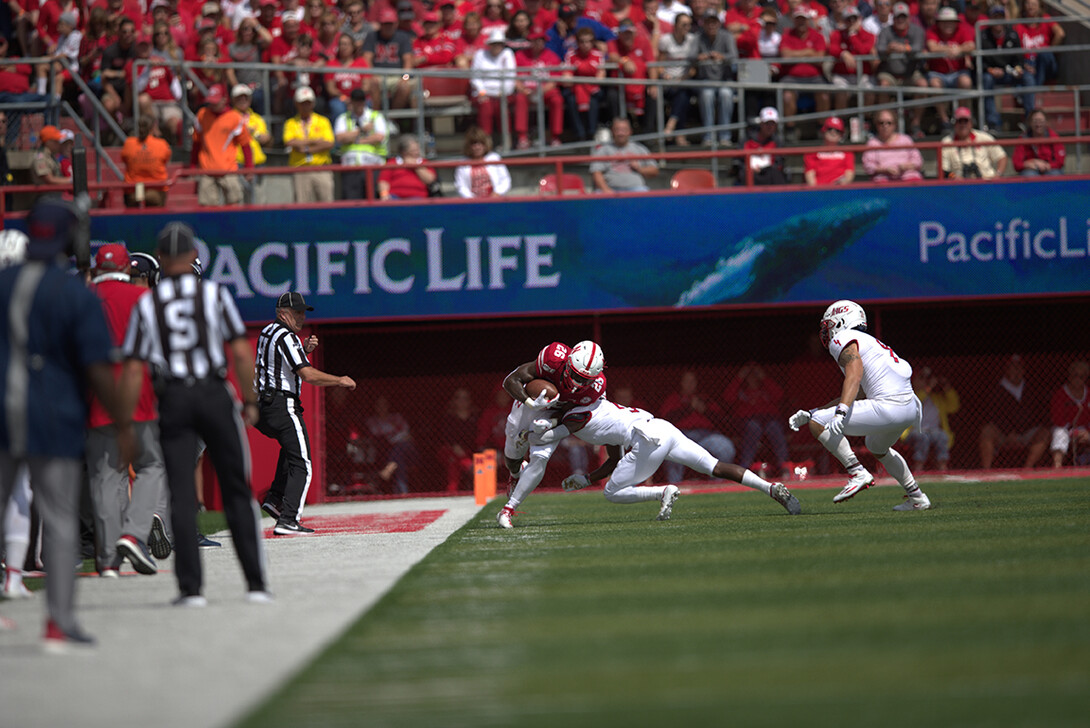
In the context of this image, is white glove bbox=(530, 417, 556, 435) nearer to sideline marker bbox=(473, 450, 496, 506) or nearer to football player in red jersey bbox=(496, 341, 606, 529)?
football player in red jersey bbox=(496, 341, 606, 529)

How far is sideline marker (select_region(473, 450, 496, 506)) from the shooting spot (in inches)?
648

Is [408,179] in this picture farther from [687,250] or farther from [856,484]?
[856,484]

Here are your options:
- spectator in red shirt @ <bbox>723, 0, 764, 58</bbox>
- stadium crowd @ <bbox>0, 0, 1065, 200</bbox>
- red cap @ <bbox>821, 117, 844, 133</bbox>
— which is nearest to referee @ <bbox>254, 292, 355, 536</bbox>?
stadium crowd @ <bbox>0, 0, 1065, 200</bbox>

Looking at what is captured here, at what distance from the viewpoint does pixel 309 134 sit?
740 inches

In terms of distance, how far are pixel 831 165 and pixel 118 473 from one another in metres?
12.2

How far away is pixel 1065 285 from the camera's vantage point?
734 inches

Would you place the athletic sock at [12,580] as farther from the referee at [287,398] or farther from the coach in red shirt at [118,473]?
the referee at [287,398]

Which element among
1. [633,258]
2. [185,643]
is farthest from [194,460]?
[633,258]

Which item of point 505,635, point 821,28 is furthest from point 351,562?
point 821,28

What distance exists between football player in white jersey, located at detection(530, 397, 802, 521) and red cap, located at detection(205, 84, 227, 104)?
9.36 m

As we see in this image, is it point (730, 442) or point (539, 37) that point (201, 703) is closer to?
point (730, 442)

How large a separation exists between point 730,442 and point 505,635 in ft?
41.9

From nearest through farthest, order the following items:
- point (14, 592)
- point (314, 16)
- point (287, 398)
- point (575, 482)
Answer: point (14, 592)
point (575, 482)
point (287, 398)
point (314, 16)

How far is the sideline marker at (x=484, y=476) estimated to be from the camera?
648 inches
